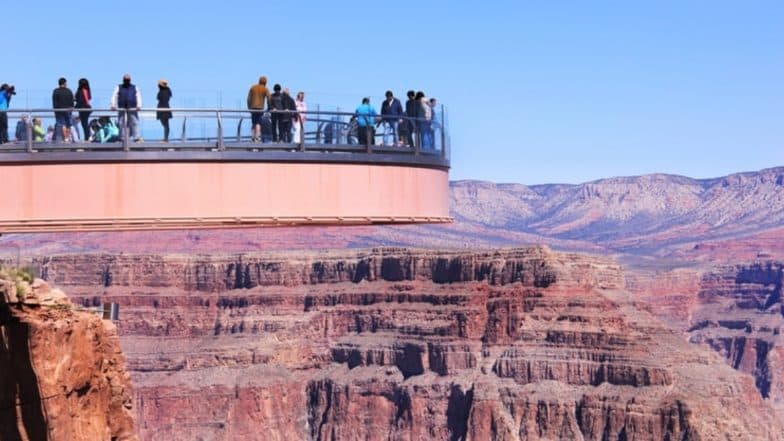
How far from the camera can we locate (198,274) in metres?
183

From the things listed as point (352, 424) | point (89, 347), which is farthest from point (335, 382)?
point (89, 347)

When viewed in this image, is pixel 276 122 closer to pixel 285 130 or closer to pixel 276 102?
pixel 285 130

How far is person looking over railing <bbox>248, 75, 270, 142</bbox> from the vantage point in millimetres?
27188

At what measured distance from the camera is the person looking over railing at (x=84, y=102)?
26.7 m

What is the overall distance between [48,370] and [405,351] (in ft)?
474

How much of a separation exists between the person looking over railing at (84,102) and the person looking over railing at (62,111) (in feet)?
Result: 0.42

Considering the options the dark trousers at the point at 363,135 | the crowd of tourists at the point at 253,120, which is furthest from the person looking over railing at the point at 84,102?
the dark trousers at the point at 363,135

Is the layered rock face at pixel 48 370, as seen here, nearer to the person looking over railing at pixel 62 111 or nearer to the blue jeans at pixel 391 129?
the person looking over railing at pixel 62 111

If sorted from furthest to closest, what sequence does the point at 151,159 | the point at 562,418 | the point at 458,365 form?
the point at 458,365 → the point at 562,418 → the point at 151,159

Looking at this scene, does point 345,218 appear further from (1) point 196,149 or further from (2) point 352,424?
(2) point 352,424

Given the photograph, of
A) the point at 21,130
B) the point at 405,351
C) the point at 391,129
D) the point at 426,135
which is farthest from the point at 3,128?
the point at 405,351

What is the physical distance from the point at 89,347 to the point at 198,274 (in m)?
156

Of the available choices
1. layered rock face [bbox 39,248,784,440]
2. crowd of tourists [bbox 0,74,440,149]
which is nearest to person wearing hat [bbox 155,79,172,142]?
crowd of tourists [bbox 0,74,440,149]

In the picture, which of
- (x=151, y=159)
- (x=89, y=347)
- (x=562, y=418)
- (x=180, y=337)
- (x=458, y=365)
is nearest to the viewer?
(x=151, y=159)
